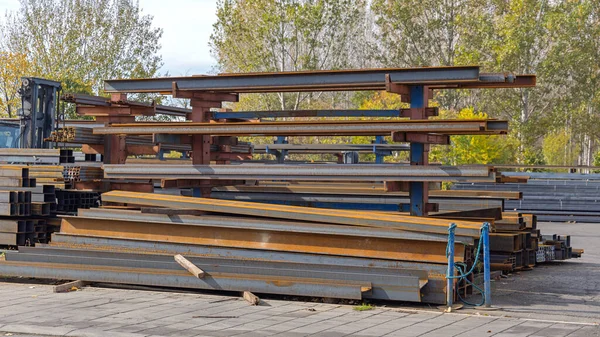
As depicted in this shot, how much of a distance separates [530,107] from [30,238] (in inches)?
1810

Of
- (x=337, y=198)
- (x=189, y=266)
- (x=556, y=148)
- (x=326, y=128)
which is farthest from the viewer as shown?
(x=556, y=148)

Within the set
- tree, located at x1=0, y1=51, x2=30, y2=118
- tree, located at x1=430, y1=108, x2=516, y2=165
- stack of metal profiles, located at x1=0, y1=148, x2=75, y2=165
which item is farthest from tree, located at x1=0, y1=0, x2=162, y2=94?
stack of metal profiles, located at x1=0, y1=148, x2=75, y2=165

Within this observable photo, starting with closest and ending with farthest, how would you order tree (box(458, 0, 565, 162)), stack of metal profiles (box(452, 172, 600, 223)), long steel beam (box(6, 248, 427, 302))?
long steel beam (box(6, 248, 427, 302))
stack of metal profiles (box(452, 172, 600, 223))
tree (box(458, 0, 565, 162))

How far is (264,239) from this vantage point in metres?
9.96

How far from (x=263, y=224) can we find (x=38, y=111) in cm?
767

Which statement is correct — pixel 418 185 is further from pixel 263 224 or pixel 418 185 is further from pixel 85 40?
pixel 85 40

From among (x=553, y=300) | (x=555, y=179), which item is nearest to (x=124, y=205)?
(x=553, y=300)

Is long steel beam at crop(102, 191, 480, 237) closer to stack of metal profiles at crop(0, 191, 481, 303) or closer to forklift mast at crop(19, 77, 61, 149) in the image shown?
stack of metal profiles at crop(0, 191, 481, 303)

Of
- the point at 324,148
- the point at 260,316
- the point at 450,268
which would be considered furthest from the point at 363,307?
the point at 324,148

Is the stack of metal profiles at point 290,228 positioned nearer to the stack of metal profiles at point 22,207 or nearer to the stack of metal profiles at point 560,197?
the stack of metal profiles at point 22,207

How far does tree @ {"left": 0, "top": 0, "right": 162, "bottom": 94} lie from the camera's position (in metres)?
44.7

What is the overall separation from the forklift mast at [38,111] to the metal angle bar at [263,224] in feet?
17.8

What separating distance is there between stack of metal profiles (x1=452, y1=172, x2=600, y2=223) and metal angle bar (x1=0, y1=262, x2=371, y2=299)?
55.1 ft

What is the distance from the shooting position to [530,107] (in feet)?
175
